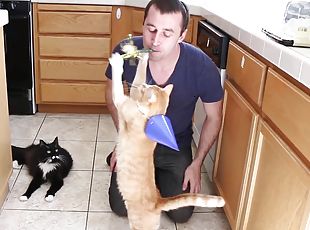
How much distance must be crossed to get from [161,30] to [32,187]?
3.61 feet

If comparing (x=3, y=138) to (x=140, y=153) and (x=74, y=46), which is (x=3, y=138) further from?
(x=74, y=46)

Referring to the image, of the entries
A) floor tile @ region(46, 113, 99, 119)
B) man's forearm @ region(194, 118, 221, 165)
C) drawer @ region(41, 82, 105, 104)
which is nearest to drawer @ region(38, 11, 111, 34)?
drawer @ region(41, 82, 105, 104)

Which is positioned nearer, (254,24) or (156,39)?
(156,39)

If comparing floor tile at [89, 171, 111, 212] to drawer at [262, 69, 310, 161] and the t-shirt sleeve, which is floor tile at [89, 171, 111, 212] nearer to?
the t-shirt sleeve

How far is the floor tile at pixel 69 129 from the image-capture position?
2670 mm

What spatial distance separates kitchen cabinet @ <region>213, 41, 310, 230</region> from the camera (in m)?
1.11

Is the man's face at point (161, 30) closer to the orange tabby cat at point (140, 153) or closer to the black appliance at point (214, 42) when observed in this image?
the orange tabby cat at point (140, 153)

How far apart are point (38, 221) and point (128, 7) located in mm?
1581

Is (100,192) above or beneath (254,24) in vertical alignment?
beneath

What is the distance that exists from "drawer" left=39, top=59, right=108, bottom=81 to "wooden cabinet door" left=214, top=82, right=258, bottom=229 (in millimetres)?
1299

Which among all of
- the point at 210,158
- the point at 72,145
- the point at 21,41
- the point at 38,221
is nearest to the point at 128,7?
the point at 21,41

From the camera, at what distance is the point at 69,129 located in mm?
2787

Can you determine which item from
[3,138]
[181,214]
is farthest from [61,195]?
[181,214]

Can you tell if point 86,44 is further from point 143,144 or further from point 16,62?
point 143,144
